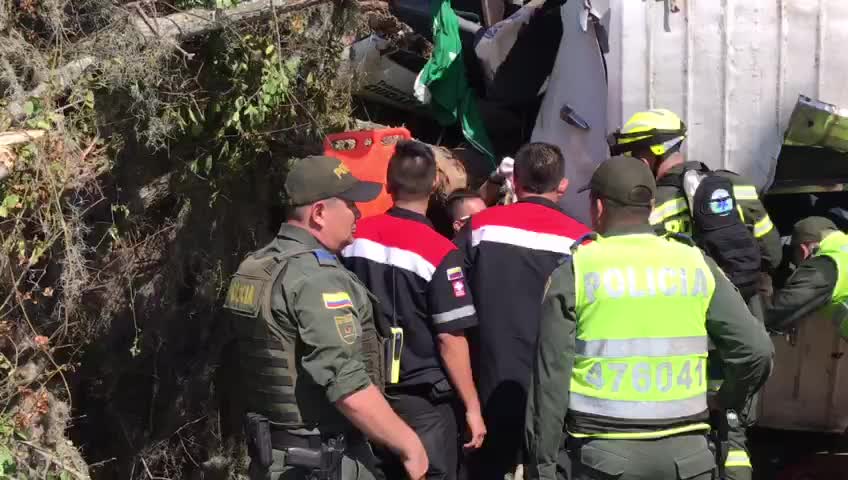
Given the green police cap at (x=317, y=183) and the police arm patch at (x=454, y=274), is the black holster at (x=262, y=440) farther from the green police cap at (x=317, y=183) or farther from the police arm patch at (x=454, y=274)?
the police arm patch at (x=454, y=274)

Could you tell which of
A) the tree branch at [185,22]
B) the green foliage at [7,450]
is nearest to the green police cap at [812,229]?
the tree branch at [185,22]

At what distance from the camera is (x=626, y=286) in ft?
8.50

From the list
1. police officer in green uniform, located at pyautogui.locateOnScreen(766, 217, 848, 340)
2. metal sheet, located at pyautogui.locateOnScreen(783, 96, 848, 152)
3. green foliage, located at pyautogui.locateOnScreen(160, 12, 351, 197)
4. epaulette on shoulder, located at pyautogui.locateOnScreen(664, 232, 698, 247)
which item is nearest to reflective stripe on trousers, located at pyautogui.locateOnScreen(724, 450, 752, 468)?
epaulette on shoulder, located at pyautogui.locateOnScreen(664, 232, 698, 247)

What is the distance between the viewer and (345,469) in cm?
286

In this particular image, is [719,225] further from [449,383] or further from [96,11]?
[96,11]

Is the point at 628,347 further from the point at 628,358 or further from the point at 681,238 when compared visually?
the point at 681,238

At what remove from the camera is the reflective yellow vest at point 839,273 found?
3834mm

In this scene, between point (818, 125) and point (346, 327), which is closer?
point (346, 327)

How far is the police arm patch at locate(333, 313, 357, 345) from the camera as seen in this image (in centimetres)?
268

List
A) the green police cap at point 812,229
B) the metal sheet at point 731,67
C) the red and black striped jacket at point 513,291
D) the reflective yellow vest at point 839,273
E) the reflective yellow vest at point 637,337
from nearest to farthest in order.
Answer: the reflective yellow vest at point 637,337 < the red and black striped jacket at point 513,291 < the reflective yellow vest at point 839,273 < the green police cap at point 812,229 < the metal sheet at point 731,67

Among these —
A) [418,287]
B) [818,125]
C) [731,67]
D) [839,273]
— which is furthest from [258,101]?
[839,273]

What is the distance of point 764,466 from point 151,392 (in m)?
3.55

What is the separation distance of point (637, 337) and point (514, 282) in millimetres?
843

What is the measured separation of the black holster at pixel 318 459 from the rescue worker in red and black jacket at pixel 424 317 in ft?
1.58
